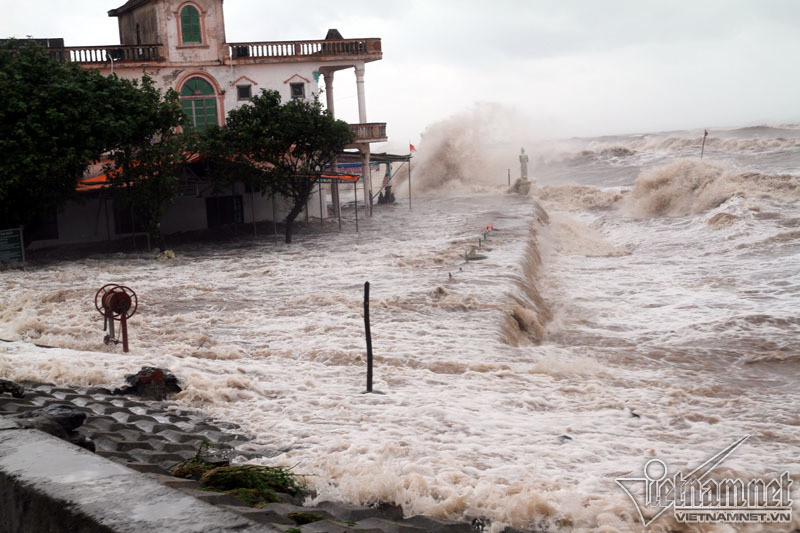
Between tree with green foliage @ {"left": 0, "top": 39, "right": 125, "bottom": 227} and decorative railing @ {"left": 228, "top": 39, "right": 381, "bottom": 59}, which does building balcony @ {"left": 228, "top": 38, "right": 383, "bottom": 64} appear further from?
tree with green foliage @ {"left": 0, "top": 39, "right": 125, "bottom": 227}

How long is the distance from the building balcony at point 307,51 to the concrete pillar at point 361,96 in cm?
58

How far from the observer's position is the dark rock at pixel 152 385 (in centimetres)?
864

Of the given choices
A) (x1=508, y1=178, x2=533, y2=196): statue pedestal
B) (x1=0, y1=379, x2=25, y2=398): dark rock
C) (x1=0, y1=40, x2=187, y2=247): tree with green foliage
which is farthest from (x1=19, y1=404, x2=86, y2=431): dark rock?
(x1=508, y1=178, x2=533, y2=196): statue pedestal

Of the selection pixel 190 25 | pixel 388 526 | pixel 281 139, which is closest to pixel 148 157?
pixel 281 139

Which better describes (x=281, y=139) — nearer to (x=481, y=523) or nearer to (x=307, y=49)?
(x=307, y=49)

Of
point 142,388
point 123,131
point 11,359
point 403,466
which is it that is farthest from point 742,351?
point 123,131

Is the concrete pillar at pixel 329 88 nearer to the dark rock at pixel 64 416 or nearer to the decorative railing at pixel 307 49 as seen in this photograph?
the decorative railing at pixel 307 49

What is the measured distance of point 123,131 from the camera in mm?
20984

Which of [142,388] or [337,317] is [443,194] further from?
[142,388]

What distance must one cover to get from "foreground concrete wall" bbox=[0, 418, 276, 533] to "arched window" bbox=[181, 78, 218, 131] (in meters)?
26.7

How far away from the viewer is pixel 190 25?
29125 millimetres

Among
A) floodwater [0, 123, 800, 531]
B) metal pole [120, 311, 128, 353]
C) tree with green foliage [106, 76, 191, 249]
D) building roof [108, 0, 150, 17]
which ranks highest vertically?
building roof [108, 0, 150, 17]

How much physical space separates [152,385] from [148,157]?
48.7 ft

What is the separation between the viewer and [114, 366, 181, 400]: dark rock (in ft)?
28.3
